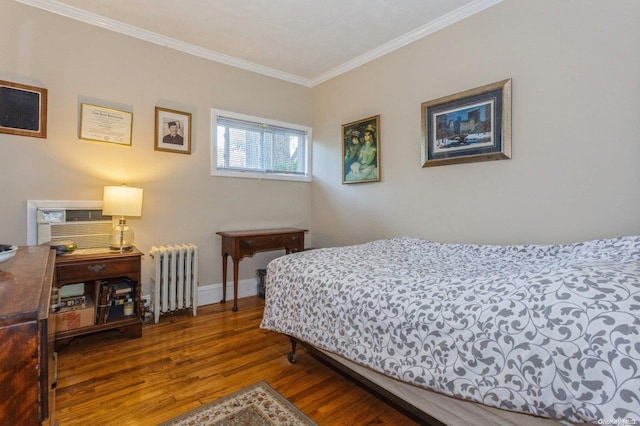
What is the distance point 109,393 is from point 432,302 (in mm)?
1840

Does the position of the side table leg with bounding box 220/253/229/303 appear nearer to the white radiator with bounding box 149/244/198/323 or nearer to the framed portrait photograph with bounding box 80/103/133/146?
the white radiator with bounding box 149/244/198/323

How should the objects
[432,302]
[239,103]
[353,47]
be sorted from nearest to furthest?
1. [432,302]
2. [353,47]
3. [239,103]

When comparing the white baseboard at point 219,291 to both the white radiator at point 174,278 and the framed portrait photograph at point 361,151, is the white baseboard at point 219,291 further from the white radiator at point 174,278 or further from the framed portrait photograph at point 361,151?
the framed portrait photograph at point 361,151

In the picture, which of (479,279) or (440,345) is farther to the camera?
(479,279)

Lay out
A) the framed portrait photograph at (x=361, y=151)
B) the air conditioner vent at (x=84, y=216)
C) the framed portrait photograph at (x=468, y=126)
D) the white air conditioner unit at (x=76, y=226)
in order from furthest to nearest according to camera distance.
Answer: the framed portrait photograph at (x=361, y=151), the air conditioner vent at (x=84, y=216), the white air conditioner unit at (x=76, y=226), the framed portrait photograph at (x=468, y=126)

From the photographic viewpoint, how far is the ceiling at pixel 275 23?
2.46m

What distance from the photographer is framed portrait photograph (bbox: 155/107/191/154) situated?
118 inches

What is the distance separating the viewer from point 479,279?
1.35 metres

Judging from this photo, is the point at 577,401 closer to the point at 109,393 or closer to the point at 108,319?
the point at 109,393

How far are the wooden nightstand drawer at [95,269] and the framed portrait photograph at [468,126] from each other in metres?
2.66

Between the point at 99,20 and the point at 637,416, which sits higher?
the point at 99,20

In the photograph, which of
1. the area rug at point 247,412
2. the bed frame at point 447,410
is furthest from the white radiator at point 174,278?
the bed frame at point 447,410

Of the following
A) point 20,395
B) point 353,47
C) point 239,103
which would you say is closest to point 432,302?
point 20,395

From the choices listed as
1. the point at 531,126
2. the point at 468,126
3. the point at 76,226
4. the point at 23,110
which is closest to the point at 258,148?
the point at 76,226
